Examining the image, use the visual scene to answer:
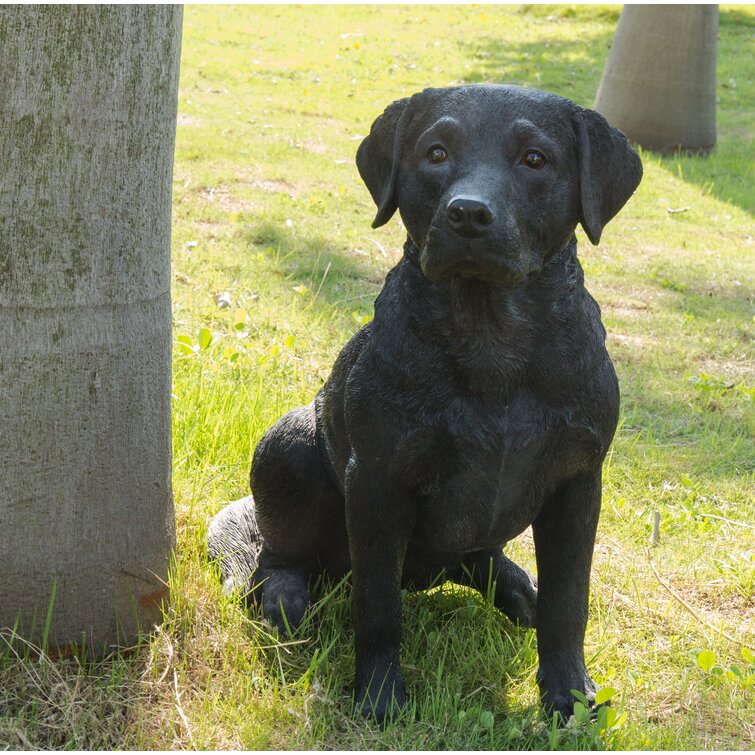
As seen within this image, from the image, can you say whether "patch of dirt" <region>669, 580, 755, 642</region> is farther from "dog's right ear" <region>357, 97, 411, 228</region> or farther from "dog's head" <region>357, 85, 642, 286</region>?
"dog's right ear" <region>357, 97, 411, 228</region>

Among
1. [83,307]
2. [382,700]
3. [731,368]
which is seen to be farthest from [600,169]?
[731,368]

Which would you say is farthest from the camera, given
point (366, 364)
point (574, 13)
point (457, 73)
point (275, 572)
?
point (574, 13)

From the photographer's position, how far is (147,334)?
3.03 metres

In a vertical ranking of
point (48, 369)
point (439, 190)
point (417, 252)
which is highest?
point (439, 190)

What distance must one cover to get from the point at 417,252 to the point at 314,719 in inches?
55.7

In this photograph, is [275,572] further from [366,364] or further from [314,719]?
[366,364]

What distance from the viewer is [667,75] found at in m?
10.9

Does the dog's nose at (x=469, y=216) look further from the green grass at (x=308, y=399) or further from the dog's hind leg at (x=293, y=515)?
the green grass at (x=308, y=399)

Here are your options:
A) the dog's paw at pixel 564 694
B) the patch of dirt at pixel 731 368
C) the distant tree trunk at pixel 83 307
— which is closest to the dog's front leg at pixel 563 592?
the dog's paw at pixel 564 694

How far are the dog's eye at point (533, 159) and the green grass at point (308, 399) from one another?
5.23 ft

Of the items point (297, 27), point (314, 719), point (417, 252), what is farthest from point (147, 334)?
point (297, 27)

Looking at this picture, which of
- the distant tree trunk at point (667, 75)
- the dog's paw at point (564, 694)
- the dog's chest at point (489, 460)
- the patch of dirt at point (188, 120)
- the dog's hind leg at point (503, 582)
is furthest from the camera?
the distant tree trunk at point (667, 75)

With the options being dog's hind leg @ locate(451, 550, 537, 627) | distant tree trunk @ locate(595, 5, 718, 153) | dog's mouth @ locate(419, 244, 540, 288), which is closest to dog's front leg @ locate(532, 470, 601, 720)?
dog's hind leg @ locate(451, 550, 537, 627)

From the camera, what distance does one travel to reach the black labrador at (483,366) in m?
2.68
